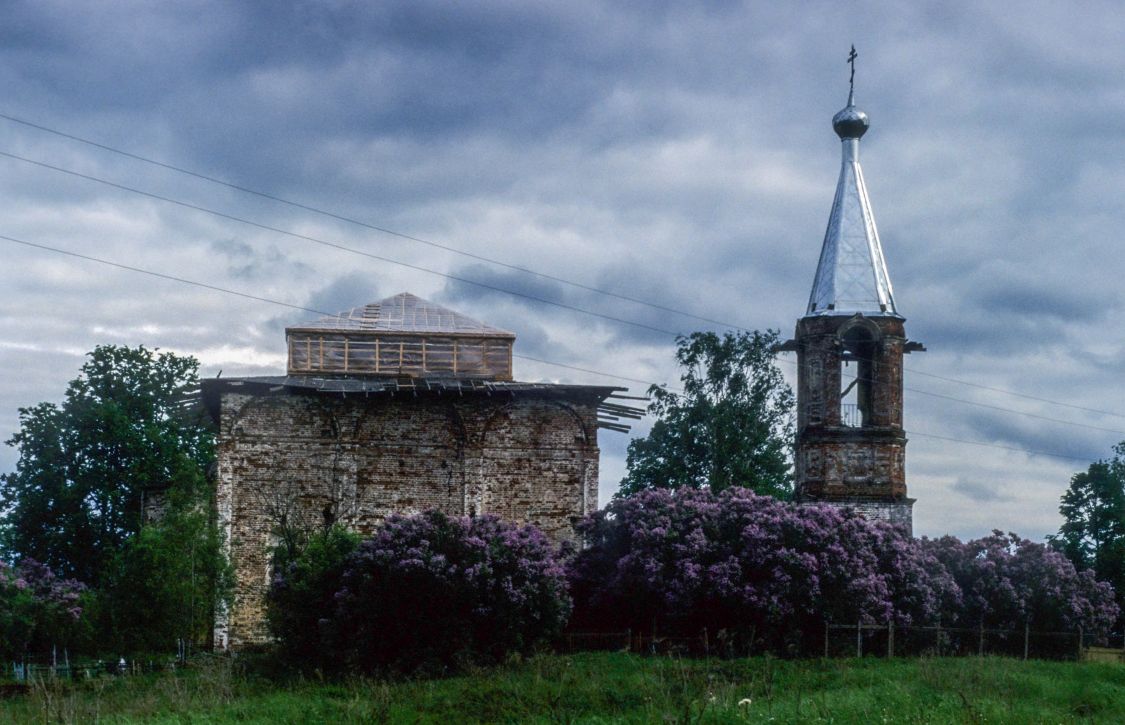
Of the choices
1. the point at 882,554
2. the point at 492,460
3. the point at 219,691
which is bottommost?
the point at 219,691

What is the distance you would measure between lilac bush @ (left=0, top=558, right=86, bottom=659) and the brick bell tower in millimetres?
19415

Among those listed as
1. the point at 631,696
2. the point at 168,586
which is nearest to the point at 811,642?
the point at 631,696

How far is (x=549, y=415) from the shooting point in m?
32.9

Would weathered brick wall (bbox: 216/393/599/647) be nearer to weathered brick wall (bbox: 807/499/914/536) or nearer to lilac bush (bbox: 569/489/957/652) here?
lilac bush (bbox: 569/489/957/652)

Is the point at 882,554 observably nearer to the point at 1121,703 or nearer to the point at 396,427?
the point at 1121,703

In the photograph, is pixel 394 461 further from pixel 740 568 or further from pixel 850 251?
pixel 850 251

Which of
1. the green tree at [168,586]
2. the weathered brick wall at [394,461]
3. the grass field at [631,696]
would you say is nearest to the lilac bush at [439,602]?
the grass field at [631,696]

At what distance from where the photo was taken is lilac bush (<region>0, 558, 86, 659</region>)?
32.8 m

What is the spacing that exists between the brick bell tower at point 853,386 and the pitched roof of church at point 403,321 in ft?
27.1

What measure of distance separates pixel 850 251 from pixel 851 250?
0.18 feet

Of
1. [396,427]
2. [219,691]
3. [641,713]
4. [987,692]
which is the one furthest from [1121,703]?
[396,427]

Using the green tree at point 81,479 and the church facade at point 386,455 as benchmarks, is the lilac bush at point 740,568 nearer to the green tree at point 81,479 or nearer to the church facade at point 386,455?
the church facade at point 386,455

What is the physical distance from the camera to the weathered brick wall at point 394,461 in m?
31.9

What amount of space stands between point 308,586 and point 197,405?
9746 millimetres
